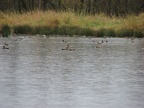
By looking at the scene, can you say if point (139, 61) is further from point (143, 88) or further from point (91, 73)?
point (143, 88)

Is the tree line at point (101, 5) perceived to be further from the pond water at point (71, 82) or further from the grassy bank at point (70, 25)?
the pond water at point (71, 82)

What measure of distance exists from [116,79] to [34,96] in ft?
9.54

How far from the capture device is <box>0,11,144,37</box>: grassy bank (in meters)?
32.7

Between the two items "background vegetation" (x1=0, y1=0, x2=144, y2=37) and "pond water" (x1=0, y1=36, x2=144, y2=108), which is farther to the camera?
"background vegetation" (x1=0, y1=0, x2=144, y2=37)

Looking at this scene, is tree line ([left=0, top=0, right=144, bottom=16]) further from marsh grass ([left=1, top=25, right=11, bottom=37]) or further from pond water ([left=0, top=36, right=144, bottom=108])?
pond water ([left=0, top=36, right=144, bottom=108])

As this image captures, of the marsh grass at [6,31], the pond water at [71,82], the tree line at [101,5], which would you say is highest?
the tree line at [101,5]

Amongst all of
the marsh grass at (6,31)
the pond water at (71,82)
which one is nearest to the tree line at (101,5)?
the marsh grass at (6,31)

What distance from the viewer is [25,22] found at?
3578cm

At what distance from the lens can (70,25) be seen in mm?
34812

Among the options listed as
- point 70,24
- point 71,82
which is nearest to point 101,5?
point 70,24

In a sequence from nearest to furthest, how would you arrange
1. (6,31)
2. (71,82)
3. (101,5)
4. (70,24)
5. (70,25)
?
1. (71,82)
2. (6,31)
3. (70,25)
4. (70,24)
5. (101,5)

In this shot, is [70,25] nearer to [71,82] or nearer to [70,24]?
[70,24]

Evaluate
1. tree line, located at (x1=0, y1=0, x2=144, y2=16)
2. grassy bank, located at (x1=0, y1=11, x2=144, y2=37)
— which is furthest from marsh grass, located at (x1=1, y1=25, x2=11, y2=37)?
tree line, located at (x1=0, y1=0, x2=144, y2=16)

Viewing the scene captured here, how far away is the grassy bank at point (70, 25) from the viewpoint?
3266 centimetres
